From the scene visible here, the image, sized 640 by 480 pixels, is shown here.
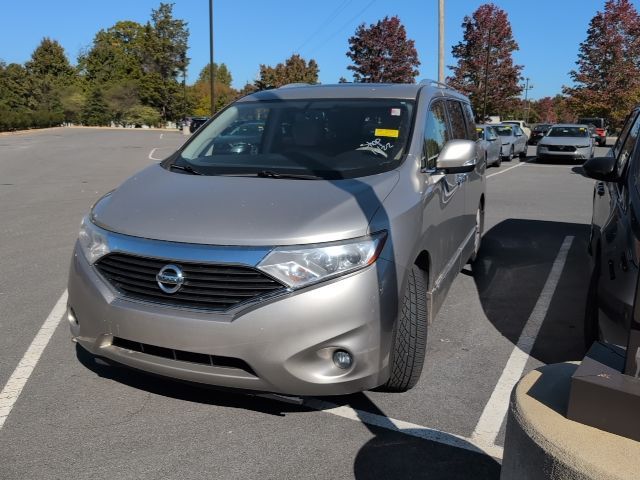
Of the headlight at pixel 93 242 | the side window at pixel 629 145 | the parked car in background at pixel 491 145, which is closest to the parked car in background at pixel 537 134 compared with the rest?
the parked car in background at pixel 491 145

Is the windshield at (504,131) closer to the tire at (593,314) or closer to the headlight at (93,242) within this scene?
the tire at (593,314)

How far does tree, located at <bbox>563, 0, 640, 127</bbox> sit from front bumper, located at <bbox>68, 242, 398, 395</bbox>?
51.1 metres

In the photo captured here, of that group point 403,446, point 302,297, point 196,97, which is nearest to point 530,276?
point 403,446

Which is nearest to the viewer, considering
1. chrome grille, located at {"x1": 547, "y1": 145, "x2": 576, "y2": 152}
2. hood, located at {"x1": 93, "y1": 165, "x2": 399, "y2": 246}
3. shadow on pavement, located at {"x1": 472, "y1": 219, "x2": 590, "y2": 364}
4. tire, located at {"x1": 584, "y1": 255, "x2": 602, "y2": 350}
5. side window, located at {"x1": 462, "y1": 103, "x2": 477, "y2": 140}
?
hood, located at {"x1": 93, "y1": 165, "x2": 399, "y2": 246}

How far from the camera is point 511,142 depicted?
22547 millimetres

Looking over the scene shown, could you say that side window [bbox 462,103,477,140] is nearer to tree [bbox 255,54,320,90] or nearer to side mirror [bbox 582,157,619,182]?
side mirror [bbox 582,157,619,182]

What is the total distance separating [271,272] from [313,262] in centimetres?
20

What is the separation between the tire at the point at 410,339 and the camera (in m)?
3.24

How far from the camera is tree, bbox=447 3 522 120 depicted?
52812 millimetres

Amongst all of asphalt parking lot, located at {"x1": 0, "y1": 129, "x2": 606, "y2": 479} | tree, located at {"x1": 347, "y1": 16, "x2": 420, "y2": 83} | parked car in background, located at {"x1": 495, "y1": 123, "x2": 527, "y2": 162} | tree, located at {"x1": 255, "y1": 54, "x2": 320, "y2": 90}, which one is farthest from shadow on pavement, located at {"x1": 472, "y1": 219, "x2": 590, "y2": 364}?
tree, located at {"x1": 255, "y1": 54, "x2": 320, "y2": 90}

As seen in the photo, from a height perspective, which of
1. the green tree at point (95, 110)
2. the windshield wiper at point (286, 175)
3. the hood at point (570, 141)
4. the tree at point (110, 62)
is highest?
the tree at point (110, 62)

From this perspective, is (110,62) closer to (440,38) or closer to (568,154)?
(440,38)

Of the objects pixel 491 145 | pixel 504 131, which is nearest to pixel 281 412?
pixel 491 145

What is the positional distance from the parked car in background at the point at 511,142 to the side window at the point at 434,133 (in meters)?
18.0
